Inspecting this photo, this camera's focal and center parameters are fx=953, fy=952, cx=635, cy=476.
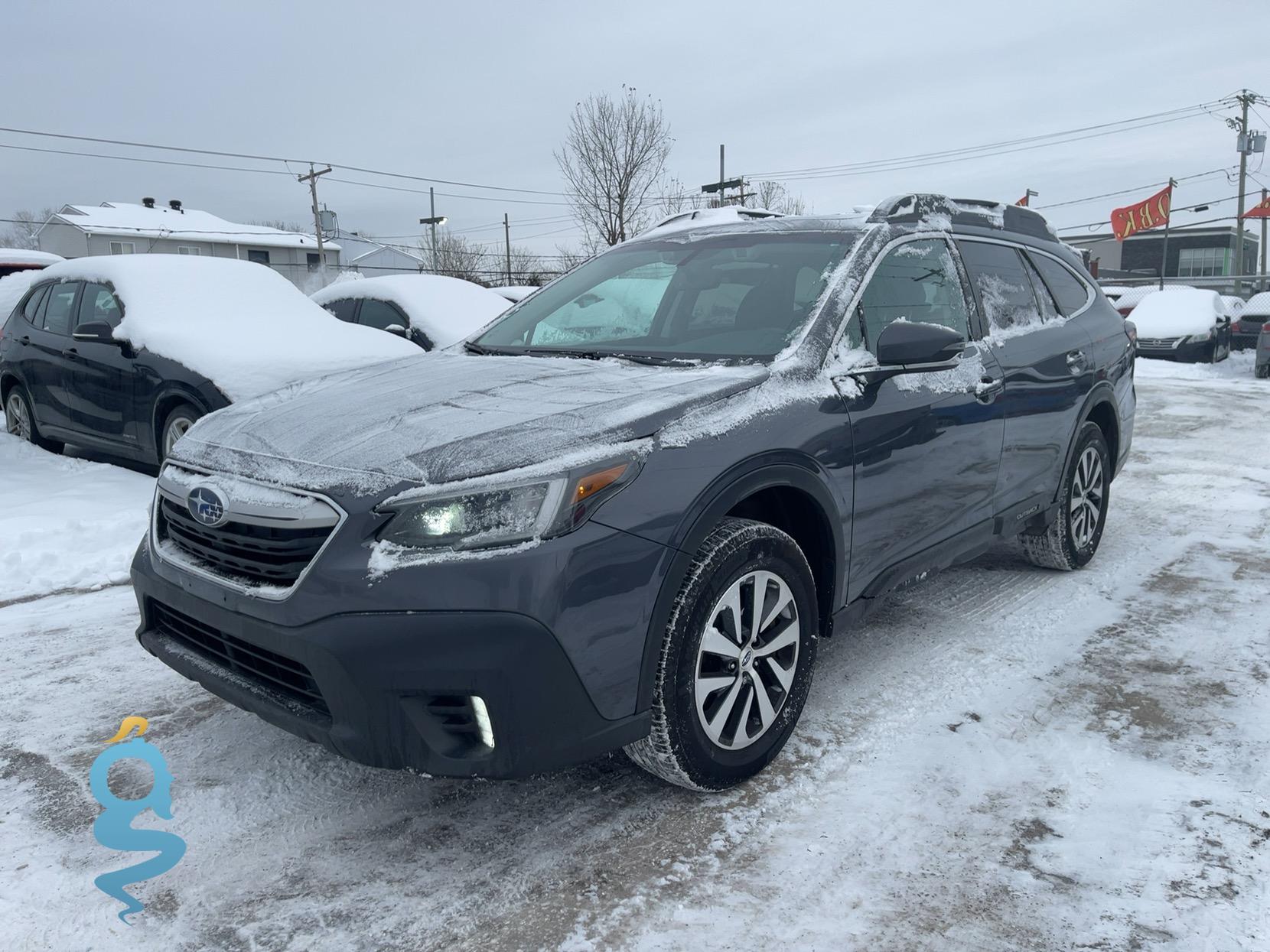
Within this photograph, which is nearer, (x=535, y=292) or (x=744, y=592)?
(x=744, y=592)

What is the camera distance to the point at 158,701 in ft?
11.2

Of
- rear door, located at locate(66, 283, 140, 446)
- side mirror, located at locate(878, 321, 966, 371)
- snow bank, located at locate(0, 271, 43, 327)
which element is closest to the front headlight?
side mirror, located at locate(878, 321, 966, 371)

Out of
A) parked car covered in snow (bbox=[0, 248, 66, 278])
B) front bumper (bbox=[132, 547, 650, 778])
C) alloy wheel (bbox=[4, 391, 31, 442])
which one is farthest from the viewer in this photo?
parked car covered in snow (bbox=[0, 248, 66, 278])

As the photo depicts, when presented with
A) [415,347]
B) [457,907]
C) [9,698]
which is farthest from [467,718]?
[415,347]

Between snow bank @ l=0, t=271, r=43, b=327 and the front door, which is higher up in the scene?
snow bank @ l=0, t=271, r=43, b=327

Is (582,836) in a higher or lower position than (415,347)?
lower

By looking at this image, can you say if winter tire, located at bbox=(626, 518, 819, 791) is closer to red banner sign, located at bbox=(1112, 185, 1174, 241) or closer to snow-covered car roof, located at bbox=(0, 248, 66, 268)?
snow-covered car roof, located at bbox=(0, 248, 66, 268)

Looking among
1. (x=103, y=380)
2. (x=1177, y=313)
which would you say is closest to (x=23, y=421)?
(x=103, y=380)

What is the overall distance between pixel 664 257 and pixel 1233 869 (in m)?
2.81

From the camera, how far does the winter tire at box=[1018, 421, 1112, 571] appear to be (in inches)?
186

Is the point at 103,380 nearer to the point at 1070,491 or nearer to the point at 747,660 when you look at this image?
the point at 747,660

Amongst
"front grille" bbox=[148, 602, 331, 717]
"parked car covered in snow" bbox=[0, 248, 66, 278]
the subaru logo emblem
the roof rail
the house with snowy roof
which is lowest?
"front grille" bbox=[148, 602, 331, 717]

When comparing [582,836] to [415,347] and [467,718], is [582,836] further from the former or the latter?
[415,347]

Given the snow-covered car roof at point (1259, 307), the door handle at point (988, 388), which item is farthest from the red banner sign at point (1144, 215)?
the door handle at point (988, 388)
